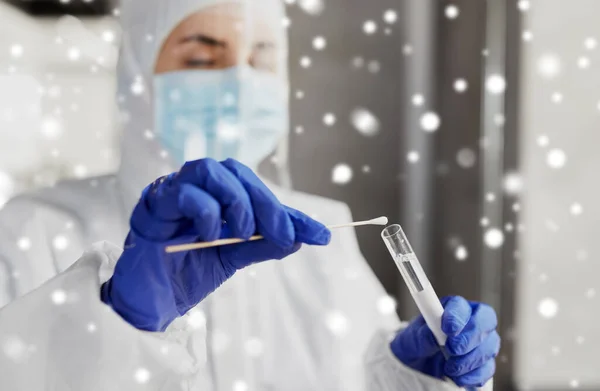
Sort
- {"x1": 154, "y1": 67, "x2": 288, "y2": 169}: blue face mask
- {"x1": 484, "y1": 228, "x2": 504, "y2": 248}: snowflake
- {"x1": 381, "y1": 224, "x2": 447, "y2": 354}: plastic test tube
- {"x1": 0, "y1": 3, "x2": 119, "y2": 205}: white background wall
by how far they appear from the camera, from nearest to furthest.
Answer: {"x1": 381, "y1": 224, "x2": 447, "y2": 354}: plastic test tube
{"x1": 154, "y1": 67, "x2": 288, "y2": 169}: blue face mask
{"x1": 0, "y1": 3, "x2": 119, "y2": 205}: white background wall
{"x1": 484, "y1": 228, "x2": 504, "y2": 248}: snowflake

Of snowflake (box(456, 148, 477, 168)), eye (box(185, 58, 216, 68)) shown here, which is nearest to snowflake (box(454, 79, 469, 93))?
snowflake (box(456, 148, 477, 168))

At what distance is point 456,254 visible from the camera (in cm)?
168

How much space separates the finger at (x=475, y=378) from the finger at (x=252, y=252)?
352mm

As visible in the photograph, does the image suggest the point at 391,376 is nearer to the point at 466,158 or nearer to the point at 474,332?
the point at 474,332

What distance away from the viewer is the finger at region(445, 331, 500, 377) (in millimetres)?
803

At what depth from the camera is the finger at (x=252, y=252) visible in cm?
64

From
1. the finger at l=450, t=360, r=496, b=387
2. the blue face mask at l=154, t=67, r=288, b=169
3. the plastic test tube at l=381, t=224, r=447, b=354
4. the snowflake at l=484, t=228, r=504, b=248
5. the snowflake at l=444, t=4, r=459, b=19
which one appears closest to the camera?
the plastic test tube at l=381, t=224, r=447, b=354

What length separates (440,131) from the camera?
67.8 inches

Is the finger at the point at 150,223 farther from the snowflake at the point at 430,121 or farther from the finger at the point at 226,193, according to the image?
the snowflake at the point at 430,121

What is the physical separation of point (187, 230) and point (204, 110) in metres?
0.42

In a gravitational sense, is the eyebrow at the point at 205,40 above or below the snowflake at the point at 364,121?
above

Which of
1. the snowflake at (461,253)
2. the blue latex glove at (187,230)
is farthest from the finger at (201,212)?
the snowflake at (461,253)

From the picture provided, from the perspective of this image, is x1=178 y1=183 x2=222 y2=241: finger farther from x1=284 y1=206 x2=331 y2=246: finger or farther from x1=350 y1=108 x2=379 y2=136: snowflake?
x1=350 y1=108 x2=379 y2=136: snowflake

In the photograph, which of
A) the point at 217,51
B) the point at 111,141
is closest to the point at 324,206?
the point at 217,51
